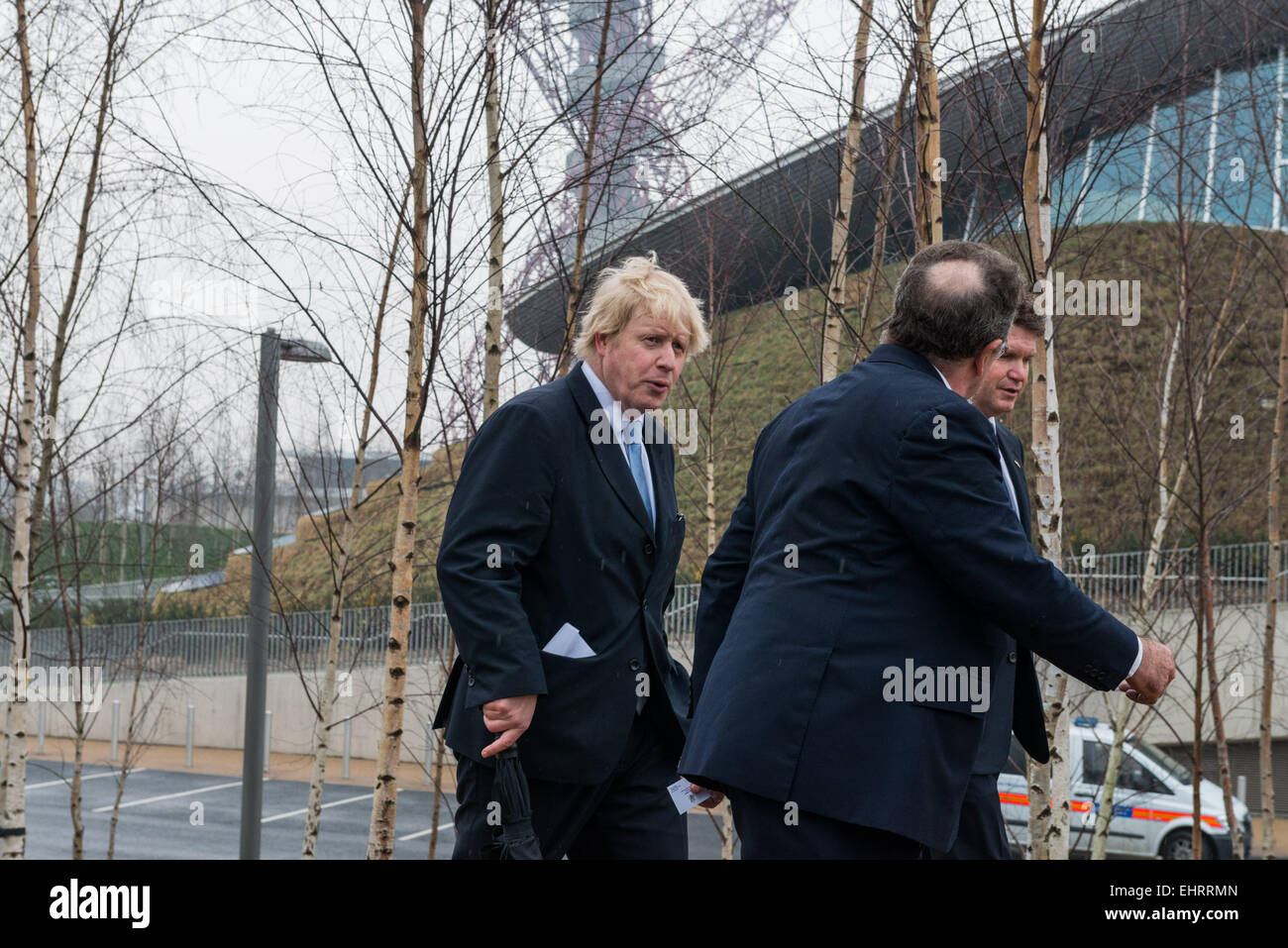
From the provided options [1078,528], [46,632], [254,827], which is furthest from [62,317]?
[46,632]

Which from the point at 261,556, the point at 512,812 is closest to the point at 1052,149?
the point at 512,812

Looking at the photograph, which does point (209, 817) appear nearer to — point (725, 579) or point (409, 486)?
point (409, 486)

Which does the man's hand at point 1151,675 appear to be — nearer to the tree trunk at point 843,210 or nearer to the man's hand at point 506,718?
the man's hand at point 506,718

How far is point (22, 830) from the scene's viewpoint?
23.6 ft

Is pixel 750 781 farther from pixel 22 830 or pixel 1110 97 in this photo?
pixel 22 830

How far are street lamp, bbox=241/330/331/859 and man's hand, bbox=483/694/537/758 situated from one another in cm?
525

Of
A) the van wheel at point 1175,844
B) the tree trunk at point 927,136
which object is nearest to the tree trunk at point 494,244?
the tree trunk at point 927,136

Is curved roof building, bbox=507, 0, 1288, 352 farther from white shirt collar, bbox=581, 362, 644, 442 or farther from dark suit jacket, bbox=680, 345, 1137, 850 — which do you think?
dark suit jacket, bbox=680, 345, 1137, 850

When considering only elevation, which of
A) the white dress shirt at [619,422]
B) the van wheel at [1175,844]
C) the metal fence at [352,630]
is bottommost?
the van wheel at [1175,844]

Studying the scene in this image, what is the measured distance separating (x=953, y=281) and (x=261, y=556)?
6456 mm

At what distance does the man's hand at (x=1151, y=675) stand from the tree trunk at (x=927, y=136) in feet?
8.07

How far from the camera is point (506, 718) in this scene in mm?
2787

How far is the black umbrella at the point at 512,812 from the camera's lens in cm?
271

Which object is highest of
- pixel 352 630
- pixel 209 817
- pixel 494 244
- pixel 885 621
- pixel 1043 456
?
pixel 494 244
